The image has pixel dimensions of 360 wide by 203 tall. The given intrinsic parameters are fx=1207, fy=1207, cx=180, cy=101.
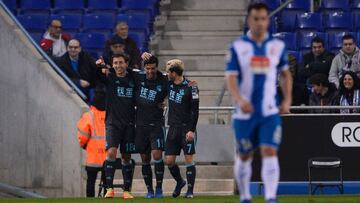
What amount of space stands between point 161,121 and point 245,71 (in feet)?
18.4

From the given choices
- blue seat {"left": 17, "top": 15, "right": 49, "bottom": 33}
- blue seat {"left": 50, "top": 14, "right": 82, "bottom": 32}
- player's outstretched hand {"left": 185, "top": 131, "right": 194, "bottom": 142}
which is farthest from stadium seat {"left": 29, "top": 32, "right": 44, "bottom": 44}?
player's outstretched hand {"left": 185, "top": 131, "right": 194, "bottom": 142}

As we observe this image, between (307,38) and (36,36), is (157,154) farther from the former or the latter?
(36,36)

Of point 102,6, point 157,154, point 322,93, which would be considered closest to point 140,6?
point 102,6

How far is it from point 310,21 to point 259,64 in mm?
11360

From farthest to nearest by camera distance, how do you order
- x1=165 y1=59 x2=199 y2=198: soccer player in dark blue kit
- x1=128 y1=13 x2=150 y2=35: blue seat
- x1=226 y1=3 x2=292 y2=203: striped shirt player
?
x1=128 y1=13 x2=150 y2=35: blue seat
x1=165 y1=59 x2=199 y2=198: soccer player in dark blue kit
x1=226 y1=3 x2=292 y2=203: striped shirt player

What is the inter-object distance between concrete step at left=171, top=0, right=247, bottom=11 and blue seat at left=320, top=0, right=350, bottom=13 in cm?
179

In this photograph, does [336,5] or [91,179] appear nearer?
[91,179]

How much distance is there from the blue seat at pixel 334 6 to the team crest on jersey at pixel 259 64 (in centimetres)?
1182

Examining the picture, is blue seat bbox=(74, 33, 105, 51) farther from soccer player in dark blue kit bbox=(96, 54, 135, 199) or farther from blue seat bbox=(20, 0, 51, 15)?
soccer player in dark blue kit bbox=(96, 54, 135, 199)

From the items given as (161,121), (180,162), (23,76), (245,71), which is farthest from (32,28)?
(245,71)

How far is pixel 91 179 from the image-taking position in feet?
62.2

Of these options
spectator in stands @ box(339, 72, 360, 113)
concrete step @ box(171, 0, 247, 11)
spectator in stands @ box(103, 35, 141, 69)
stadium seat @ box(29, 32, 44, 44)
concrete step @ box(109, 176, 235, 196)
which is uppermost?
concrete step @ box(171, 0, 247, 11)

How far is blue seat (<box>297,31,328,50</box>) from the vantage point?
23.1m

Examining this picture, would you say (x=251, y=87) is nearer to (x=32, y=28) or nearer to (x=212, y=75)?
(x=212, y=75)
